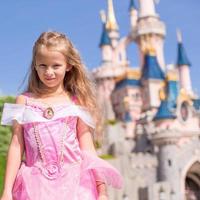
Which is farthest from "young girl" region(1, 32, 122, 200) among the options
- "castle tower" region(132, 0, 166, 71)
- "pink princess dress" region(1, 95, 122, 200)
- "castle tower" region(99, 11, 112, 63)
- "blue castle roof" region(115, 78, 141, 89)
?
"castle tower" region(99, 11, 112, 63)

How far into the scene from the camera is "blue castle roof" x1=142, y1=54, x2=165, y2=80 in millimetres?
36719

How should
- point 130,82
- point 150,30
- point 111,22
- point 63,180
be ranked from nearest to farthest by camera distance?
point 63,180, point 130,82, point 150,30, point 111,22

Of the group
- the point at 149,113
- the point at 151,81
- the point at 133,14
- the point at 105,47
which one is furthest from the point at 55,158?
the point at 133,14

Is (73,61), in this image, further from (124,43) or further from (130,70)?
(124,43)

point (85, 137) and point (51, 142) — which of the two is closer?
point (51, 142)

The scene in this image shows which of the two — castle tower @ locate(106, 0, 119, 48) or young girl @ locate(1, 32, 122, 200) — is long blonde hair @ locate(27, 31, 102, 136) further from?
castle tower @ locate(106, 0, 119, 48)

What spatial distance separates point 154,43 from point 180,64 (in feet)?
9.07

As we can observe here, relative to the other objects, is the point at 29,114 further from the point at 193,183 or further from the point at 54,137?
the point at 193,183

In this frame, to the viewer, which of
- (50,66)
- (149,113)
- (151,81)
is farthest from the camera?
(151,81)

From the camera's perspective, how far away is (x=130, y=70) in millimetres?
38219

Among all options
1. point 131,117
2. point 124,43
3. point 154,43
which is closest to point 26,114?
point 131,117

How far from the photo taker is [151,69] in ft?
121

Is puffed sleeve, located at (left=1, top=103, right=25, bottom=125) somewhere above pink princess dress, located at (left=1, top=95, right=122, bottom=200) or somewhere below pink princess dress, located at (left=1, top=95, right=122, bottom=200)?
above

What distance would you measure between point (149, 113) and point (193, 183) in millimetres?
5915
